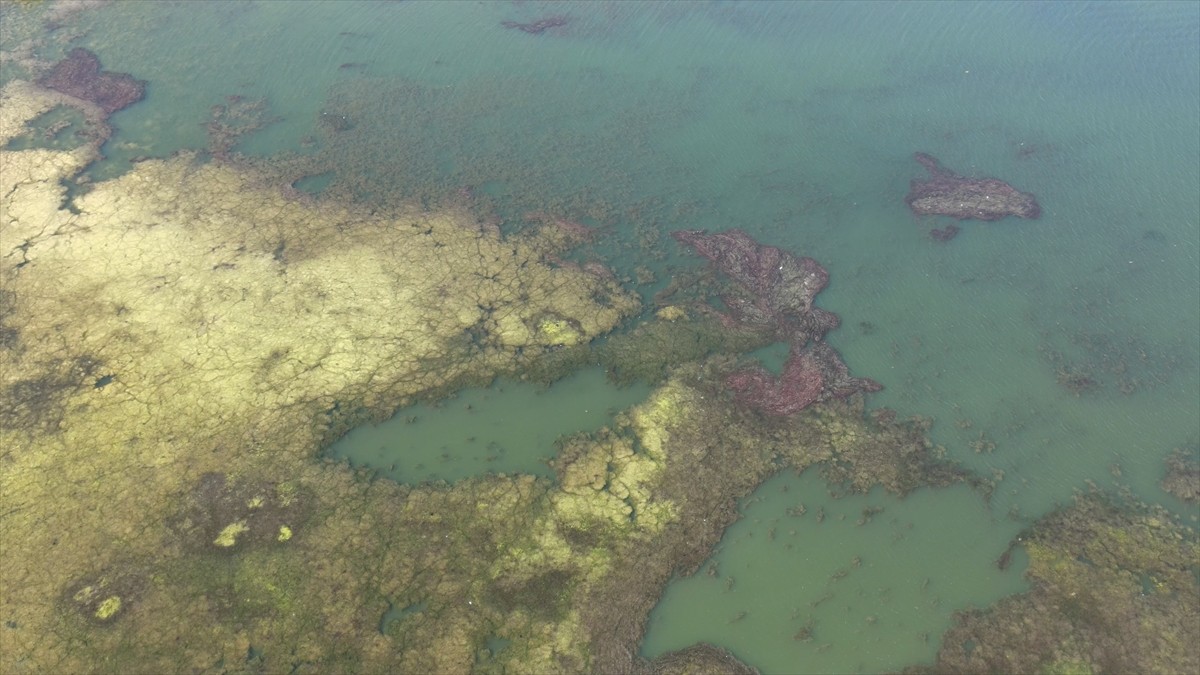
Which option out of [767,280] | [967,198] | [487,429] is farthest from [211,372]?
[967,198]

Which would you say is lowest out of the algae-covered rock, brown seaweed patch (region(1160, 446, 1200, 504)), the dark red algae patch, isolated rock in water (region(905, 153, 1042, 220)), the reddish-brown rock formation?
the algae-covered rock

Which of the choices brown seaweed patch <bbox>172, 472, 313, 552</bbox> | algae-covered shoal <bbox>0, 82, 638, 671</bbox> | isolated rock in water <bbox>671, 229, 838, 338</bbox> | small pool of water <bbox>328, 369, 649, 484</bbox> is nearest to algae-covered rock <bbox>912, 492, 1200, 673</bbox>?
isolated rock in water <bbox>671, 229, 838, 338</bbox>

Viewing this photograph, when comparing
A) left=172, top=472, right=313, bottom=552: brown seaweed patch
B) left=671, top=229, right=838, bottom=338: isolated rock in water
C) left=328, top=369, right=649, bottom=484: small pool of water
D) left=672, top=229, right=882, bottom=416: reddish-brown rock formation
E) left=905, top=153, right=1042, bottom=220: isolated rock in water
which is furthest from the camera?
left=905, top=153, right=1042, bottom=220: isolated rock in water

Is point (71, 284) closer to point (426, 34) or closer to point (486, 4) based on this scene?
point (426, 34)

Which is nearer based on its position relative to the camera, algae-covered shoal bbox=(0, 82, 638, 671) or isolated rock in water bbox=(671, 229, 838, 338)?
algae-covered shoal bbox=(0, 82, 638, 671)

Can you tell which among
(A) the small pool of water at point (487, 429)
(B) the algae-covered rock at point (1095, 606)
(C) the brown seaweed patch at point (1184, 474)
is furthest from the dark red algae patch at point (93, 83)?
(C) the brown seaweed patch at point (1184, 474)

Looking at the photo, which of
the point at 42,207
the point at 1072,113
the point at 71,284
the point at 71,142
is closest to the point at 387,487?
the point at 71,284

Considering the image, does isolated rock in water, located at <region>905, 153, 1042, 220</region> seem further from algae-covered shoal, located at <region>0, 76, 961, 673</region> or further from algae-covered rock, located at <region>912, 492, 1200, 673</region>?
algae-covered rock, located at <region>912, 492, 1200, 673</region>

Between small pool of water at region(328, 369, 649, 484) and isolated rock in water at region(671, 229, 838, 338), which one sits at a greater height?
isolated rock in water at region(671, 229, 838, 338)
